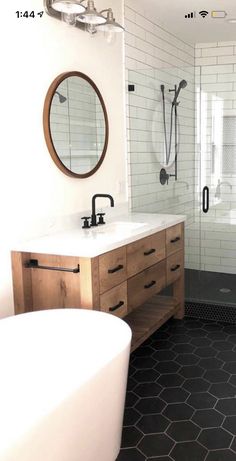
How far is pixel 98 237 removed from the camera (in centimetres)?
260

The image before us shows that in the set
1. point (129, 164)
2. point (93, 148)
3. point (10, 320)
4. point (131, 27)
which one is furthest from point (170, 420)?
point (131, 27)

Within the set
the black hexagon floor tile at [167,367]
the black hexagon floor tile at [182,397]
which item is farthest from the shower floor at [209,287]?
the black hexagon floor tile at [167,367]

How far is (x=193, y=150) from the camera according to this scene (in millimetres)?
4137

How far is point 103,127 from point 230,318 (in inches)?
70.1

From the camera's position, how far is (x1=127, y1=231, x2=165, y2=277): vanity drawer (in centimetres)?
265

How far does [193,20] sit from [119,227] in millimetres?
2037

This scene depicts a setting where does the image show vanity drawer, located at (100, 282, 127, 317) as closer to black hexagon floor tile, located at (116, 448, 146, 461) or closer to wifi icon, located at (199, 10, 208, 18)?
black hexagon floor tile, located at (116, 448, 146, 461)

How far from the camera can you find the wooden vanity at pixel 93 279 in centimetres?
227

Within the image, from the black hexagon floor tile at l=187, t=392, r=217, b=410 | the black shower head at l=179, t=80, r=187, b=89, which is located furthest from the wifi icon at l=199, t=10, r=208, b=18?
the black hexagon floor tile at l=187, t=392, r=217, b=410

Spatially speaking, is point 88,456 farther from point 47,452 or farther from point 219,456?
point 219,456

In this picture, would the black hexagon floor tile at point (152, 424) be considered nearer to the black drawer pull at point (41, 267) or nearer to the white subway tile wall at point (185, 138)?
the black drawer pull at point (41, 267)

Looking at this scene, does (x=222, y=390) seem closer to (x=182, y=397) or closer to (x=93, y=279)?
(x=182, y=397)

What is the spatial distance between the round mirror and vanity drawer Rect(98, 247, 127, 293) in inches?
26.0

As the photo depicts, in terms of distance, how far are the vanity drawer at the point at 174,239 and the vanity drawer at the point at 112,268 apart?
2.40ft
